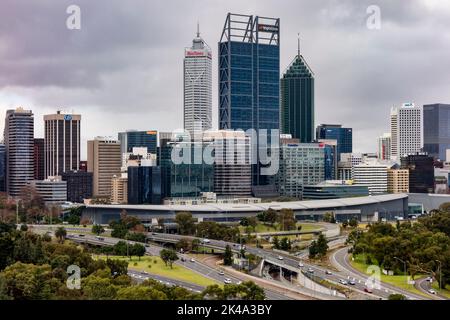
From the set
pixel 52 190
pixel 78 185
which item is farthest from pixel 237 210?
pixel 78 185

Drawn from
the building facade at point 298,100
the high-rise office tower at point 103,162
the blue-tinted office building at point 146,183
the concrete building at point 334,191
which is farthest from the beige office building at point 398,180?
the high-rise office tower at point 103,162

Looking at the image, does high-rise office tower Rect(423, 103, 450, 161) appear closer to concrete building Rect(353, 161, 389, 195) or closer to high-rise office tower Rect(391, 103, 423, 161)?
high-rise office tower Rect(391, 103, 423, 161)

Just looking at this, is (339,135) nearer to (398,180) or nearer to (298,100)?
(298,100)

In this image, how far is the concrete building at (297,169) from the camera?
49.0 metres

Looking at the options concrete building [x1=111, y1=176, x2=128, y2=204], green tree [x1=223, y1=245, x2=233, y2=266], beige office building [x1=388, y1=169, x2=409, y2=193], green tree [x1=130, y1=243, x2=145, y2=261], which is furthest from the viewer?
beige office building [x1=388, y1=169, x2=409, y2=193]

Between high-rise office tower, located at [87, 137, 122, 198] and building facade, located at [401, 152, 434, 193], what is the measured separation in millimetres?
21297

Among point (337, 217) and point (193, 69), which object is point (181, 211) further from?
A: point (193, 69)

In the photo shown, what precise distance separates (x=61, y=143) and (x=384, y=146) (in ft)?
123

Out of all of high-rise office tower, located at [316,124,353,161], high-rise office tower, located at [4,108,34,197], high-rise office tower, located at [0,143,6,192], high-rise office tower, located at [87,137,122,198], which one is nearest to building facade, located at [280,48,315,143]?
high-rise office tower, located at [316,124,353,161]

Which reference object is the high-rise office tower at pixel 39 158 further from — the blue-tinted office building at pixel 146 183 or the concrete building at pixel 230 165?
the concrete building at pixel 230 165

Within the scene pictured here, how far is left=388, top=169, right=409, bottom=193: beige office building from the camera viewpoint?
167 ft

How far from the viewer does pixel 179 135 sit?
44344 mm
